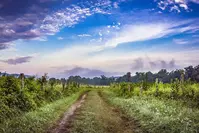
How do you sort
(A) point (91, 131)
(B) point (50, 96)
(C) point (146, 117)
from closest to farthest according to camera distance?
(A) point (91, 131)
(C) point (146, 117)
(B) point (50, 96)

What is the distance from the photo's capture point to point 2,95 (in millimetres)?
16172

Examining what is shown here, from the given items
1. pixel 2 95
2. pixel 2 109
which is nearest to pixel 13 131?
pixel 2 109

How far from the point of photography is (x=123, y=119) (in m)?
17.8

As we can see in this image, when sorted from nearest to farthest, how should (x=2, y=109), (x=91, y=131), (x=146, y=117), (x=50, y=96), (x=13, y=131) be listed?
(x=13, y=131)
(x=91, y=131)
(x=2, y=109)
(x=146, y=117)
(x=50, y=96)

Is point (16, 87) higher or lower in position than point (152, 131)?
higher

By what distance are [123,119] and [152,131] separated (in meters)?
5.20

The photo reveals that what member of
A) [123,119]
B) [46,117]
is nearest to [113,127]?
[123,119]

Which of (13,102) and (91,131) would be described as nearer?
(91,131)

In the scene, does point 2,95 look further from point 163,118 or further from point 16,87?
point 163,118

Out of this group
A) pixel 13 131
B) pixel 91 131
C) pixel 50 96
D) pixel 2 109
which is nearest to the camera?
pixel 13 131

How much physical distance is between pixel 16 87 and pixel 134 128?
888cm

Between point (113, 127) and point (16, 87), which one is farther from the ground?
point (16, 87)

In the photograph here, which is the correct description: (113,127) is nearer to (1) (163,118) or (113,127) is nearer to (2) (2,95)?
(1) (163,118)

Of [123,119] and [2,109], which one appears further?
[123,119]
